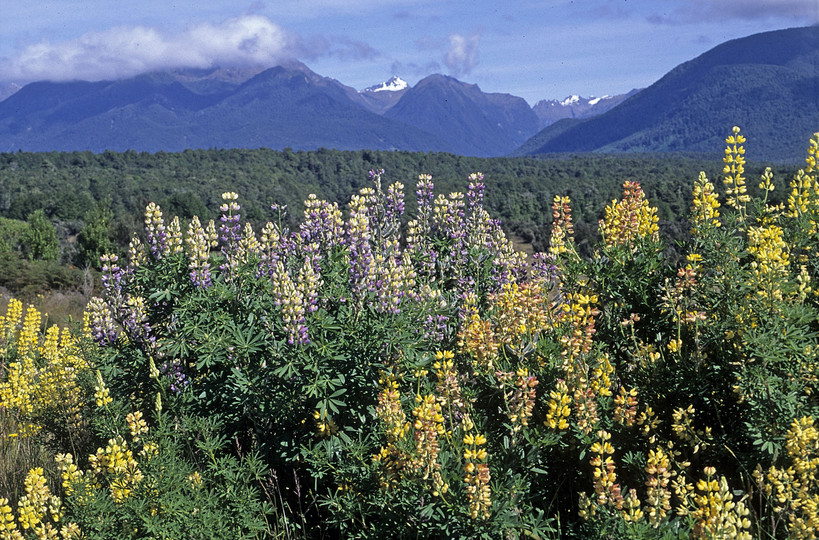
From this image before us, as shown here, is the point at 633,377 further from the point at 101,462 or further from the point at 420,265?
the point at 101,462

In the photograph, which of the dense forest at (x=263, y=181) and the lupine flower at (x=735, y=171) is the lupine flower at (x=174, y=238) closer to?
the lupine flower at (x=735, y=171)

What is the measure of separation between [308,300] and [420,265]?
1.57m

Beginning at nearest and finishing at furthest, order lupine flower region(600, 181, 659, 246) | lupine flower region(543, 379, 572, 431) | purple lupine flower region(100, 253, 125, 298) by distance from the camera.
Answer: lupine flower region(543, 379, 572, 431) → lupine flower region(600, 181, 659, 246) → purple lupine flower region(100, 253, 125, 298)

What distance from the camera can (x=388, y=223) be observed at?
495 centimetres

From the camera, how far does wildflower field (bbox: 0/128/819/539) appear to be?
258 centimetres

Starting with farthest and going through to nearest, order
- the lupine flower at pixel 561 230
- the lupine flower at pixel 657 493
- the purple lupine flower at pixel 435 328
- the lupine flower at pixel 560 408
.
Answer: the lupine flower at pixel 561 230, the purple lupine flower at pixel 435 328, the lupine flower at pixel 560 408, the lupine flower at pixel 657 493

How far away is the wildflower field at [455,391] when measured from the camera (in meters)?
2.58

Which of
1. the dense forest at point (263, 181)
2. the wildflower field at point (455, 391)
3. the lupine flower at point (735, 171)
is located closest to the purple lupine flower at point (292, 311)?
the wildflower field at point (455, 391)

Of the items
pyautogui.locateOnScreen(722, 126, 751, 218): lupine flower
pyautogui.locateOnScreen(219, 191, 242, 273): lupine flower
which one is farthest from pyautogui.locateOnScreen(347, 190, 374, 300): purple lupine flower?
pyautogui.locateOnScreen(722, 126, 751, 218): lupine flower

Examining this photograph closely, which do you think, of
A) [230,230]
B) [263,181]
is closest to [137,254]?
[230,230]

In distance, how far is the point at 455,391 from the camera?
2.86m

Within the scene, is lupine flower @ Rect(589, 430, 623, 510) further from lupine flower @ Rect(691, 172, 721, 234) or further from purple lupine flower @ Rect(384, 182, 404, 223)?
purple lupine flower @ Rect(384, 182, 404, 223)

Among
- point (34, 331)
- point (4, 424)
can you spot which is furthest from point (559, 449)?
point (34, 331)

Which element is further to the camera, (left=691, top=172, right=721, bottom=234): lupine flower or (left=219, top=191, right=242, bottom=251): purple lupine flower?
(left=219, top=191, right=242, bottom=251): purple lupine flower
